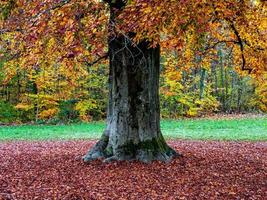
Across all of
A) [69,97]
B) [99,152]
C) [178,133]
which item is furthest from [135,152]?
[69,97]

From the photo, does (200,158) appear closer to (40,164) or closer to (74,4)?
(40,164)

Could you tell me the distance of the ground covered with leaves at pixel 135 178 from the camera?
746cm

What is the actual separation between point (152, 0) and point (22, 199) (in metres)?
4.24

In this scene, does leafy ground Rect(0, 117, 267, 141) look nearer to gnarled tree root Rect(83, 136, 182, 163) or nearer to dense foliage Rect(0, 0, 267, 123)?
dense foliage Rect(0, 0, 267, 123)

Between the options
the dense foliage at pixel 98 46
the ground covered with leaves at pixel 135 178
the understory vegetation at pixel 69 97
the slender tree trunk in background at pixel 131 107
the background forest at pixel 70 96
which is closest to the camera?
the dense foliage at pixel 98 46

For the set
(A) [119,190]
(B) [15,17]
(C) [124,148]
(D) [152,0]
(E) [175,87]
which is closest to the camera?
(D) [152,0]

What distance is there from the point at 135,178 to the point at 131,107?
7.84 feet

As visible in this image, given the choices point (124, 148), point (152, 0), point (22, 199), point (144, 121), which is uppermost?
point (152, 0)

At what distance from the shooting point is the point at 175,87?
35.0m

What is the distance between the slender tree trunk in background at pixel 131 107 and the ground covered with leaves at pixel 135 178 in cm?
52

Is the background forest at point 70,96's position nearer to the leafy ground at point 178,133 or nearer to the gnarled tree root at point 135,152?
the leafy ground at point 178,133

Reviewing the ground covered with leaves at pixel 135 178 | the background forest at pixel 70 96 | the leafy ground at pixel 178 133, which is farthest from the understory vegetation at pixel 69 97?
the ground covered with leaves at pixel 135 178

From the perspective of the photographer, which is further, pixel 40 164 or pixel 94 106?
pixel 94 106

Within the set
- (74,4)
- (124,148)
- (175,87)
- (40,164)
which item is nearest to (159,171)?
(124,148)
